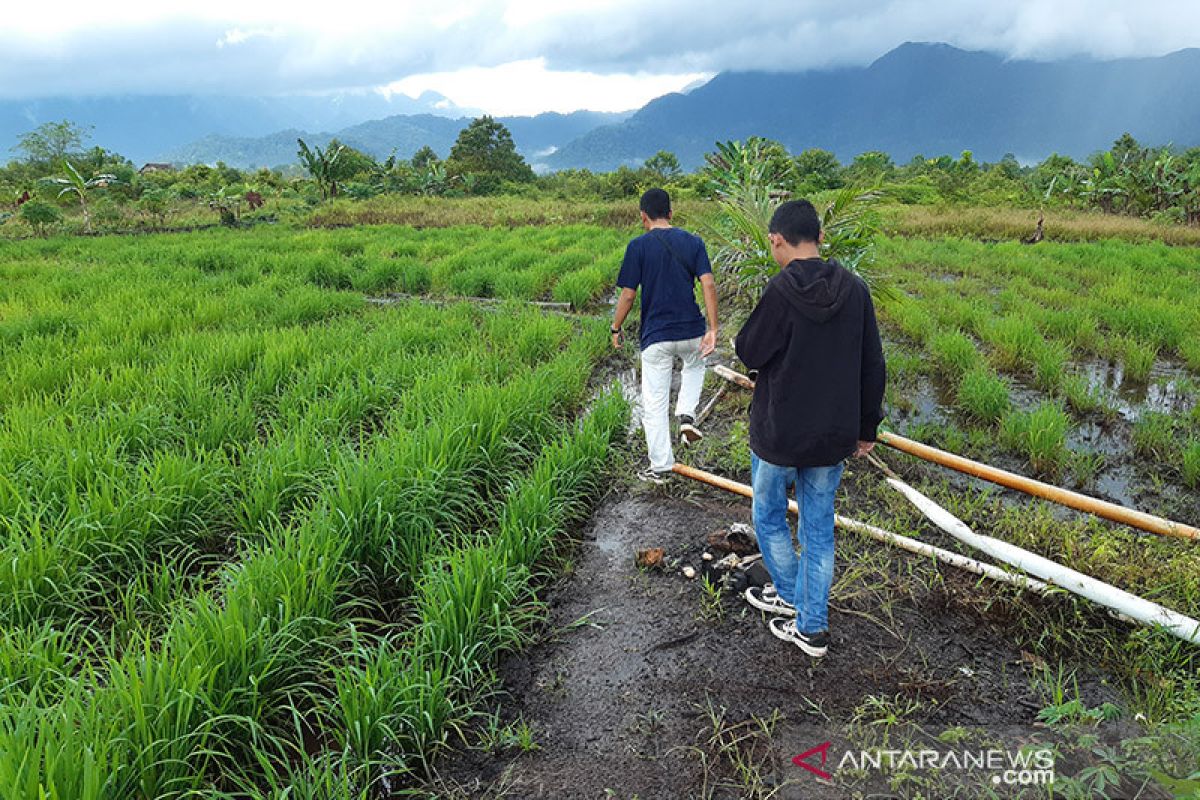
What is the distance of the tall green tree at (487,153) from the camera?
3688cm

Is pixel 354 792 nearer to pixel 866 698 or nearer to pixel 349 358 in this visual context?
pixel 866 698

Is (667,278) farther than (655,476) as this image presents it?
No

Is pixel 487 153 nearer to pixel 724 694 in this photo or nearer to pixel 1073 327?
pixel 1073 327

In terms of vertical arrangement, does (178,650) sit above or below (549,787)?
above

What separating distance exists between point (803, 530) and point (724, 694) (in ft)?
2.22

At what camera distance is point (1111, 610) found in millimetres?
2680

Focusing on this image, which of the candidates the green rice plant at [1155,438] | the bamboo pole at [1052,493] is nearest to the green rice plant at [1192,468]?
the green rice plant at [1155,438]

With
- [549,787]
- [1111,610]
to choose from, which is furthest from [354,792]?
[1111,610]

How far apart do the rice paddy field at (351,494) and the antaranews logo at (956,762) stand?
68 cm

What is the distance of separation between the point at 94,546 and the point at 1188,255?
1567 centimetres

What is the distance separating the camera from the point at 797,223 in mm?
2146

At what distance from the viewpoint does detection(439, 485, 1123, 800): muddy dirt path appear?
2031 mm

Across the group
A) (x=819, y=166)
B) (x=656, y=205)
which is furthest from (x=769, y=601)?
(x=819, y=166)

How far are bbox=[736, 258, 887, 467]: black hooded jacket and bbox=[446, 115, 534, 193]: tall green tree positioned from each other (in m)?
36.5
